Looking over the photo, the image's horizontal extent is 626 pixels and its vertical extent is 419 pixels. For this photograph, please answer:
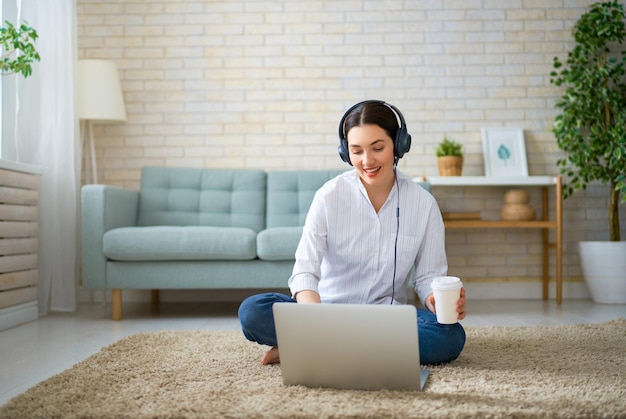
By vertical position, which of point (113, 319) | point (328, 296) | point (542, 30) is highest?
point (542, 30)

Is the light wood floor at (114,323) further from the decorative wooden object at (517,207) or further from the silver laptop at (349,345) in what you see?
the silver laptop at (349,345)

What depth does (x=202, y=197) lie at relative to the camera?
3797mm

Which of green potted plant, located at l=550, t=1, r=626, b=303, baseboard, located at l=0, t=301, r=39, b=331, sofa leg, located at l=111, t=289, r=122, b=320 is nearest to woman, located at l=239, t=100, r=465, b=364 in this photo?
sofa leg, located at l=111, t=289, r=122, b=320

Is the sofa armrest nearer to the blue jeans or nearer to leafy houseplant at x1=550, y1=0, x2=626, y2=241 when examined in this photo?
the blue jeans

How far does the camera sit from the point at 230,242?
3172mm

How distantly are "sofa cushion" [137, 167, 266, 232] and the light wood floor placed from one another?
1.74 feet

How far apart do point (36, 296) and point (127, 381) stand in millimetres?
1889

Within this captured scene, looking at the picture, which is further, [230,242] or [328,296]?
[230,242]

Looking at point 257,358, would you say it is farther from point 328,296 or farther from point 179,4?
point 179,4

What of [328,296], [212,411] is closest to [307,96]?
[328,296]

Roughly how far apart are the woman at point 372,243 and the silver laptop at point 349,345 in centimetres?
30

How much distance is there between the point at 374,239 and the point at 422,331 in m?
0.31

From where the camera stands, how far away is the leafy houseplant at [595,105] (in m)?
3.79

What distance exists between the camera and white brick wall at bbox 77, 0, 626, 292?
4.07m
